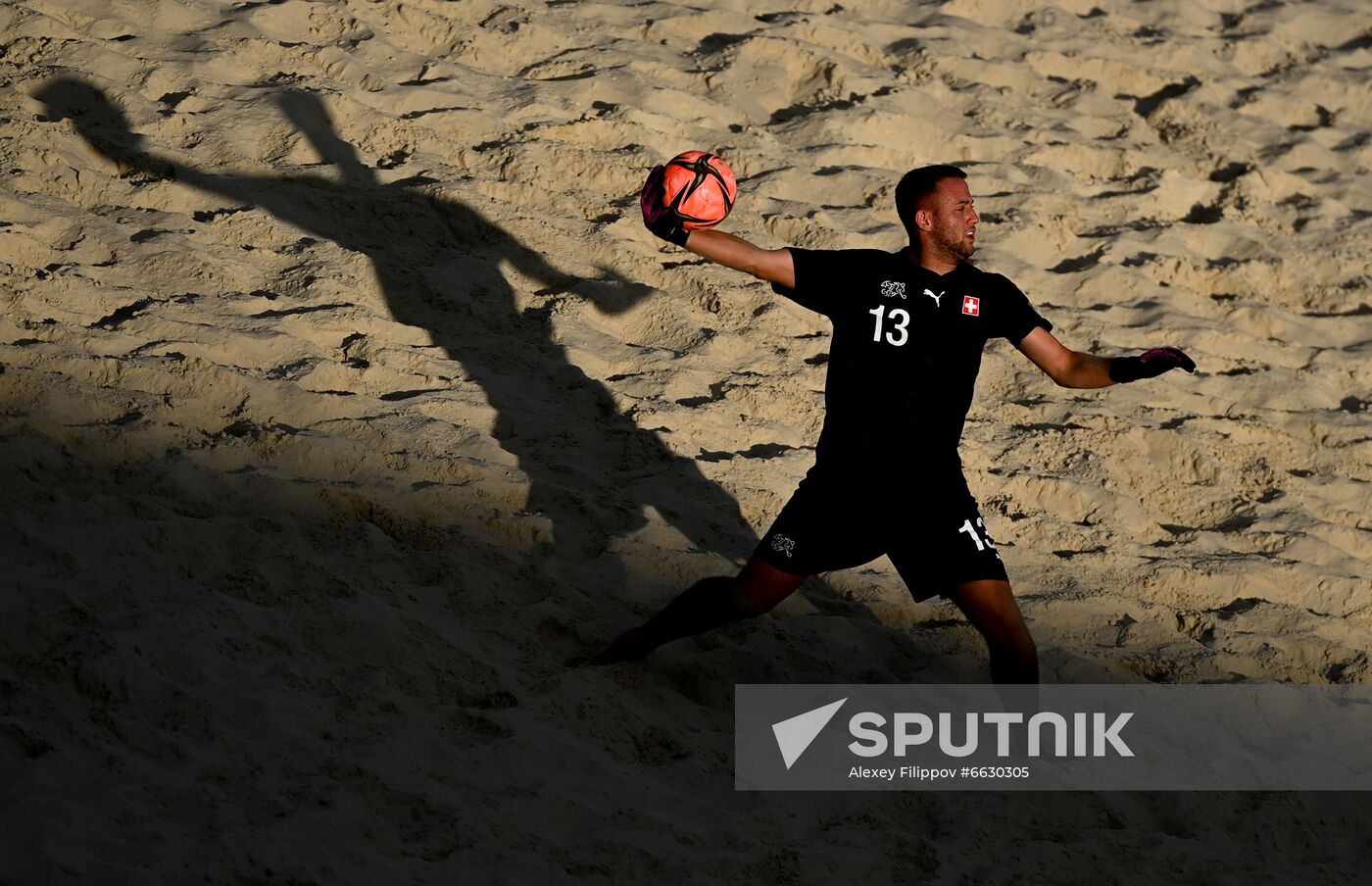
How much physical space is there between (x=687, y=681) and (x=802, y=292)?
134 centimetres

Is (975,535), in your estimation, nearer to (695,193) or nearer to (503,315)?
(695,193)

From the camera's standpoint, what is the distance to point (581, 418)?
5949mm

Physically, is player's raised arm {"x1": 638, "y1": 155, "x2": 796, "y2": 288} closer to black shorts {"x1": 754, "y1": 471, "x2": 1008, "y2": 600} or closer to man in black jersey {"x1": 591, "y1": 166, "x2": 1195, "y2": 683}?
man in black jersey {"x1": 591, "y1": 166, "x2": 1195, "y2": 683}

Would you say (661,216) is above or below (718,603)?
above

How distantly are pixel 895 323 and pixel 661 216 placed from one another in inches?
31.9

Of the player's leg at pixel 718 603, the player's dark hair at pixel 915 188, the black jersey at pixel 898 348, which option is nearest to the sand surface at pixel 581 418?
the player's leg at pixel 718 603

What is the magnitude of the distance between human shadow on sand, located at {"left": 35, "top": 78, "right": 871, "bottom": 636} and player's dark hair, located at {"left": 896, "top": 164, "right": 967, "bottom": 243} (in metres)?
1.54

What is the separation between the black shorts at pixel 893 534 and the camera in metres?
4.29

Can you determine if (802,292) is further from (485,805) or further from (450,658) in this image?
(485,805)

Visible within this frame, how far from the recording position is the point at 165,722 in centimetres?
365

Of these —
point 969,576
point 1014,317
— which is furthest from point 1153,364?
point 969,576

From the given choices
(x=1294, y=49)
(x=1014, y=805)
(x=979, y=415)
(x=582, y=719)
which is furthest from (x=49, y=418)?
(x=1294, y=49)

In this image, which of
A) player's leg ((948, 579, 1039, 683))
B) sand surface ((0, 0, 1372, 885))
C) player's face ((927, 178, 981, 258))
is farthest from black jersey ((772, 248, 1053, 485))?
sand surface ((0, 0, 1372, 885))

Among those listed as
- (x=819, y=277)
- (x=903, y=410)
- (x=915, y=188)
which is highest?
(x=915, y=188)
